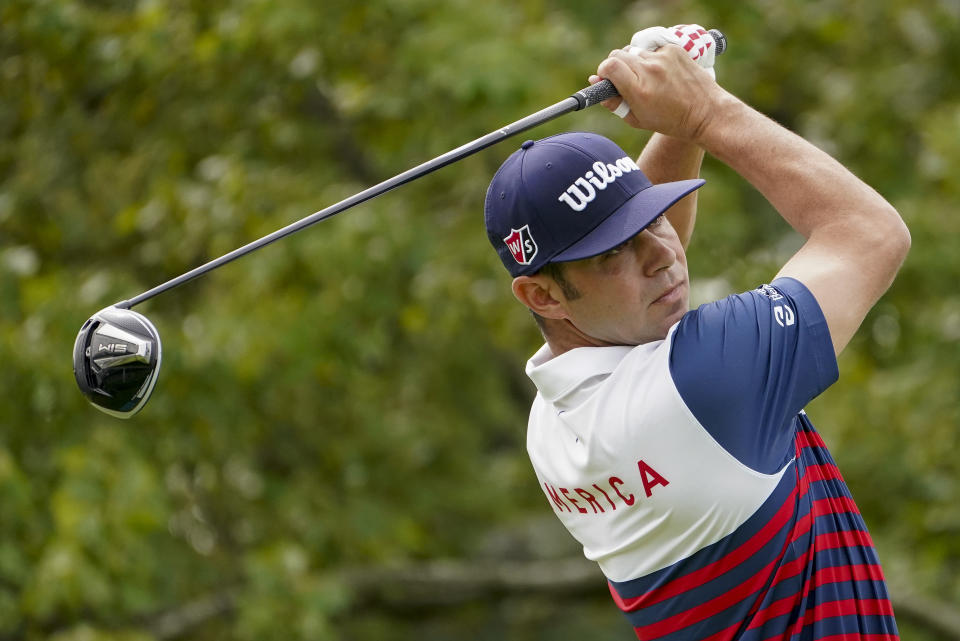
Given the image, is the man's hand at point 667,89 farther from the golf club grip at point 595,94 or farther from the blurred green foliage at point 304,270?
the blurred green foliage at point 304,270

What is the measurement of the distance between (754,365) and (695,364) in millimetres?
101

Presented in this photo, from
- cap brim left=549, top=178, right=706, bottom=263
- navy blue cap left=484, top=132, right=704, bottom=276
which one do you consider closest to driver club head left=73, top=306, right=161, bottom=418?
navy blue cap left=484, top=132, right=704, bottom=276

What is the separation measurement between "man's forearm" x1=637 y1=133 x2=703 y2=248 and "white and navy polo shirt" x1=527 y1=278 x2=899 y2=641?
2.09 feet

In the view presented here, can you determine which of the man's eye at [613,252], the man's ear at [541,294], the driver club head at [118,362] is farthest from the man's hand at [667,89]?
the driver club head at [118,362]

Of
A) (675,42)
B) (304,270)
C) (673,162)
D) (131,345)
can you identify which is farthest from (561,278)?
(304,270)

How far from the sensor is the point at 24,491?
5.73 m

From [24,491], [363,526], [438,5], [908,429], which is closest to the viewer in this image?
[24,491]

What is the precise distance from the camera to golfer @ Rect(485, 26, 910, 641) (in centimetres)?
223

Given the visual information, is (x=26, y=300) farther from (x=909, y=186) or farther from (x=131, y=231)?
(x=909, y=186)

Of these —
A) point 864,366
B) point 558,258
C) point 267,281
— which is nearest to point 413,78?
point 267,281

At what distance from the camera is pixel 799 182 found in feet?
7.67

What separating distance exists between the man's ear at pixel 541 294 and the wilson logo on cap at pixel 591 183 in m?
0.16

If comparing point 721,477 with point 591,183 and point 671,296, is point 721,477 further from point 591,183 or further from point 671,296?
point 591,183

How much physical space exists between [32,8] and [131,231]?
1372mm
